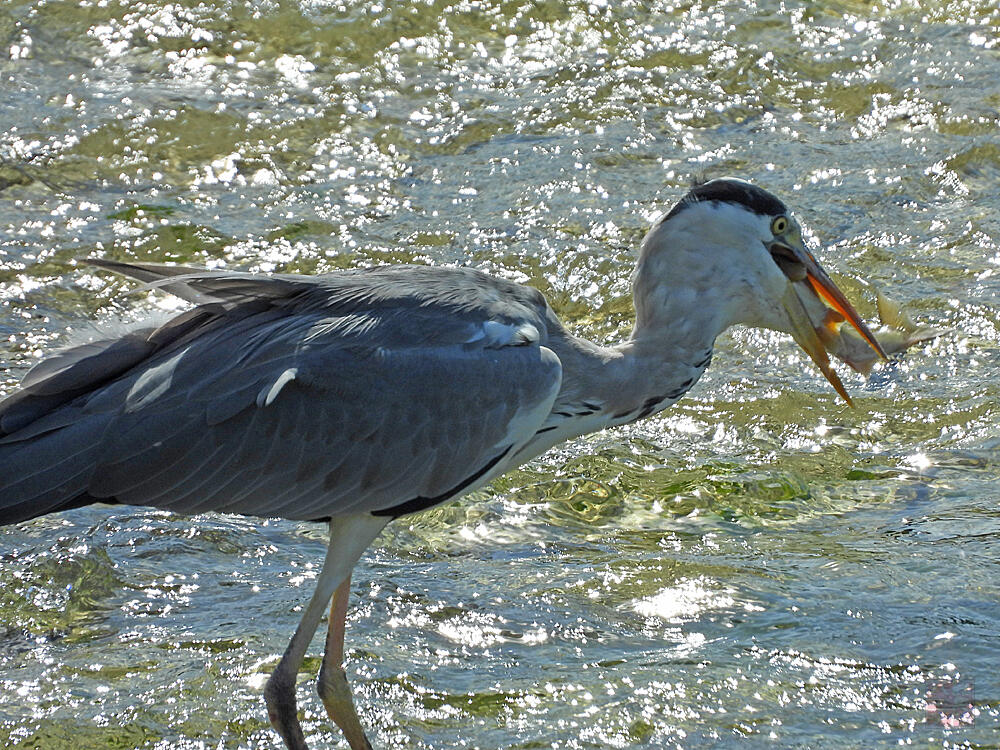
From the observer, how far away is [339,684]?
5141 millimetres

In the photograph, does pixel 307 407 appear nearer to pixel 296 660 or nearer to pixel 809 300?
pixel 296 660

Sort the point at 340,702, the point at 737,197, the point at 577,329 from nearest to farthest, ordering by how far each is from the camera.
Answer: the point at 340,702
the point at 737,197
the point at 577,329

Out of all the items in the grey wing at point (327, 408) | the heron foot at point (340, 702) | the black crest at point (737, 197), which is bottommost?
the heron foot at point (340, 702)

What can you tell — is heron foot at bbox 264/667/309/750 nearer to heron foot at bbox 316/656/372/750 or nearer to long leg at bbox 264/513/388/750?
long leg at bbox 264/513/388/750

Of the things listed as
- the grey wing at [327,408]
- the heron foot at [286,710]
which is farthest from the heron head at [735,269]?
the heron foot at [286,710]

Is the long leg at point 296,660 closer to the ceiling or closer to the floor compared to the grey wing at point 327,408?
closer to the floor

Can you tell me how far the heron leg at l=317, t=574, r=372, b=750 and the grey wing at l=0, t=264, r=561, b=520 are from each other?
39 cm

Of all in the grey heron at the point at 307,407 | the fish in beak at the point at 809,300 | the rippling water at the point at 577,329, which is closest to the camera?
the grey heron at the point at 307,407

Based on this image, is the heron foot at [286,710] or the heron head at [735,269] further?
the heron head at [735,269]

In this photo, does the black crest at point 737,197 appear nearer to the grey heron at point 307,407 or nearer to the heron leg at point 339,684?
the grey heron at point 307,407

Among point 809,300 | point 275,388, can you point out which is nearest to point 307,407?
point 275,388

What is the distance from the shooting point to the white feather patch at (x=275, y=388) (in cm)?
498

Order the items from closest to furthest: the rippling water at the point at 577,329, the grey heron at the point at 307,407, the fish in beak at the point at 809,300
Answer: the grey heron at the point at 307,407 → the rippling water at the point at 577,329 → the fish in beak at the point at 809,300

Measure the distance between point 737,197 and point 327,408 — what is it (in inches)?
71.2
